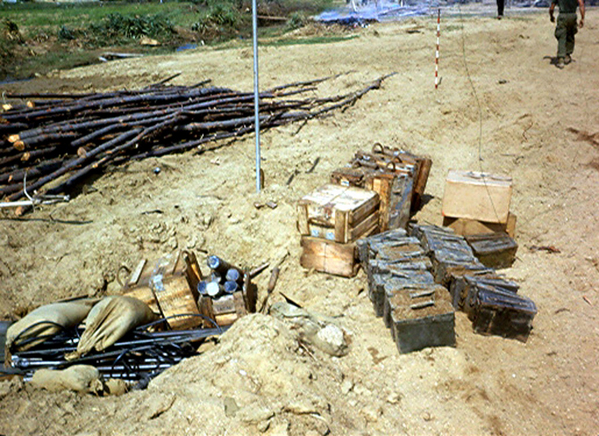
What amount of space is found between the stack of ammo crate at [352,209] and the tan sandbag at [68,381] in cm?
256

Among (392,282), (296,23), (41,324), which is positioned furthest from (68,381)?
(296,23)

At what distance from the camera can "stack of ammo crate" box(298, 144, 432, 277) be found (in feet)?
16.9

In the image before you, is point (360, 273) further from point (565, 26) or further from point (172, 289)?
point (565, 26)

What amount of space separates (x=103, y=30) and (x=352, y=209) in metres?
20.8

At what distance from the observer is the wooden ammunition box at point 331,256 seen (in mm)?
5188

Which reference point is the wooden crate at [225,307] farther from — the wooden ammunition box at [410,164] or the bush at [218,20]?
the bush at [218,20]

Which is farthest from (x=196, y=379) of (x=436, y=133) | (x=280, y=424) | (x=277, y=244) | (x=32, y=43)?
(x=32, y=43)

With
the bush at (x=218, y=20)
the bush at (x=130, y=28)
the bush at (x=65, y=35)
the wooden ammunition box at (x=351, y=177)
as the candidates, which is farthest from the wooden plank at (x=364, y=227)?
the bush at (x=218, y=20)

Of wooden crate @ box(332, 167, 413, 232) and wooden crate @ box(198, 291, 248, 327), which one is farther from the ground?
wooden crate @ box(332, 167, 413, 232)

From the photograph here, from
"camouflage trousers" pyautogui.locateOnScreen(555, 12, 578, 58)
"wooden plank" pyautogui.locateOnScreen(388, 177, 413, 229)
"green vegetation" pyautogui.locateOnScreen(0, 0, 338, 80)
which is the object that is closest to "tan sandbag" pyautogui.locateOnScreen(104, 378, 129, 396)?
"wooden plank" pyautogui.locateOnScreen(388, 177, 413, 229)

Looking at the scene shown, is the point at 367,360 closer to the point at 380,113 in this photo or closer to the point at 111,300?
the point at 111,300

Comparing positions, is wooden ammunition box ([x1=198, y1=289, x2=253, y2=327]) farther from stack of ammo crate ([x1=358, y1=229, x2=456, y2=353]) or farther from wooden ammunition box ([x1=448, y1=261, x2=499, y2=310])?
wooden ammunition box ([x1=448, y1=261, x2=499, y2=310])

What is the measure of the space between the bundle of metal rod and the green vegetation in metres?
13.2

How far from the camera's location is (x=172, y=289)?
4.98 metres
